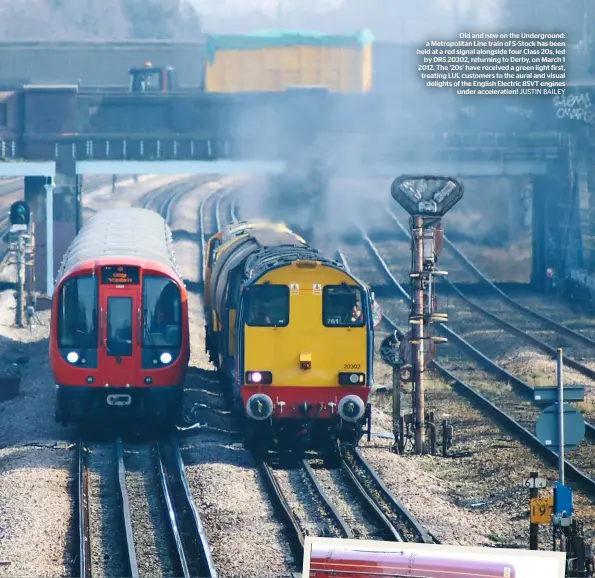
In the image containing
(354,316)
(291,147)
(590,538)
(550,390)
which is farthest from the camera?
(291,147)

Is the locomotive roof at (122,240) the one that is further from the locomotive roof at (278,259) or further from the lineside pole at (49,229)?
the lineside pole at (49,229)

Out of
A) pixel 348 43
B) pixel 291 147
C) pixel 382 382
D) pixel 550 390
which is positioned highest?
pixel 348 43

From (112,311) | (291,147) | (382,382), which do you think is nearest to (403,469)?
(112,311)

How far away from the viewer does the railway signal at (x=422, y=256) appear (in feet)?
61.6

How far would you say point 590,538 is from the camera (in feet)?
47.1

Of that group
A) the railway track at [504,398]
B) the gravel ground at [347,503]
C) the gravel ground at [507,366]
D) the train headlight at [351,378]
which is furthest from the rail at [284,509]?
the gravel ground at [507,366]

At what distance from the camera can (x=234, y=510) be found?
1523 cm

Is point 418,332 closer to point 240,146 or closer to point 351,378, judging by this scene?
point 351,378

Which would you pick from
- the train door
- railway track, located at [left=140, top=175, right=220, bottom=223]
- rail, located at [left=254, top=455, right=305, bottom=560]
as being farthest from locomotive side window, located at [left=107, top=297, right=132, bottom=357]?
railway track, located at [left=140, top=175, right=220, bottom=223]

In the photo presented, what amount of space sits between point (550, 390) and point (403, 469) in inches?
201

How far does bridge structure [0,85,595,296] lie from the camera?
121ft

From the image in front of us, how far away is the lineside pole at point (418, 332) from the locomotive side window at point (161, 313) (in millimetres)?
3465

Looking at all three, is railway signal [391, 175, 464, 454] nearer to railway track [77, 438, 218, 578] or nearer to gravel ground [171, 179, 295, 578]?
gravel ground [171, 179, 295, 578]

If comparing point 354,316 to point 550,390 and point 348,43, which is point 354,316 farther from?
point 348,43
